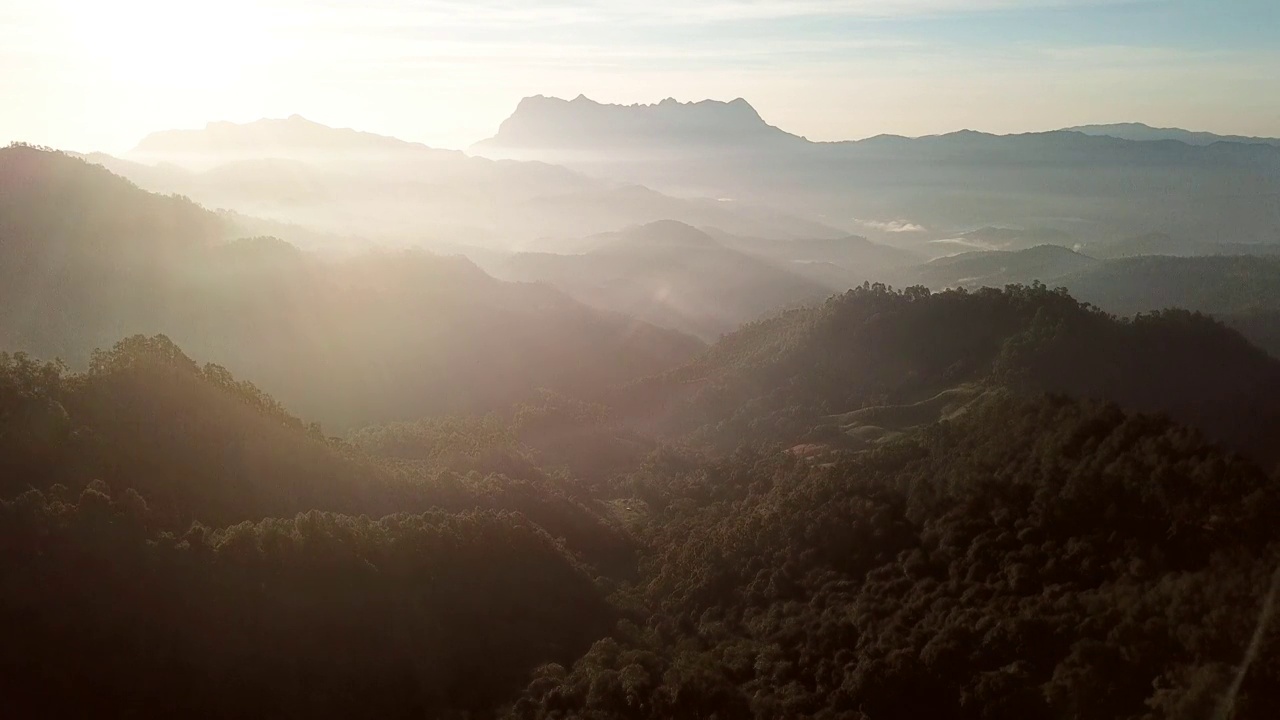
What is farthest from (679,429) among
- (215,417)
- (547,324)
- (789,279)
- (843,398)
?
(789,279)

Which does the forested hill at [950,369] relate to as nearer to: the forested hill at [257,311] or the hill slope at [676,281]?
the forested hill at [257,311]

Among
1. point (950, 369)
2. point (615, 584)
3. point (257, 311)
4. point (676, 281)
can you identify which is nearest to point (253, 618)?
point (615, 584)

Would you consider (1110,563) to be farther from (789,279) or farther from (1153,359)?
(789,279)

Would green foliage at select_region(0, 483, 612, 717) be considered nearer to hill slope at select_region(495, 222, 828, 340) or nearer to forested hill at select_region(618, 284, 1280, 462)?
forested hill at select_region(618, 284, 1280, 462)

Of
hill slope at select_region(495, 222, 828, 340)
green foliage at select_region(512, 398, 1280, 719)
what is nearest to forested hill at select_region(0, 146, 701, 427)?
green foliage at select_region(512, 398, 1280, 719)

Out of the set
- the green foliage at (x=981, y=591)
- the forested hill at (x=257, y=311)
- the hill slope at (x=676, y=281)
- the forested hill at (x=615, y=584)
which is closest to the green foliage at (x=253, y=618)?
the forested hill at (x=615, y=584)
